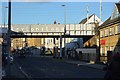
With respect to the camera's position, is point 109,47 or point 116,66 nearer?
point 116,66

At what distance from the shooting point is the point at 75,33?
295 ft

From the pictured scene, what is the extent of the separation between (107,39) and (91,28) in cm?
1997

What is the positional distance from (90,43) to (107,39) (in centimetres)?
2399

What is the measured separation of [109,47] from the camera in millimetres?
68438

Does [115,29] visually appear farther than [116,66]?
Yes

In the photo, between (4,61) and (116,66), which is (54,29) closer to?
(4,61)

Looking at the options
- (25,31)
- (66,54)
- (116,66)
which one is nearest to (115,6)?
(25,31)

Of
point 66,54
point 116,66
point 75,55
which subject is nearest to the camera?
point 116,66

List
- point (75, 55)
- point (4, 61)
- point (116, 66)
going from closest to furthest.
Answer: point (116, 66) → point (4, 61) → point (75, 55)

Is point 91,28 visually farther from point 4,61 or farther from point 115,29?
point 4,61

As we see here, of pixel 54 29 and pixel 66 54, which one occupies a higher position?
pixel 54 29

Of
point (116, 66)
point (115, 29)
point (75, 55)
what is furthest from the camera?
point (75, 55)

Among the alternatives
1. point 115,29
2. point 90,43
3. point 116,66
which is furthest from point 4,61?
point 90,43

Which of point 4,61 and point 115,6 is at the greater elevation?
point 115,6
